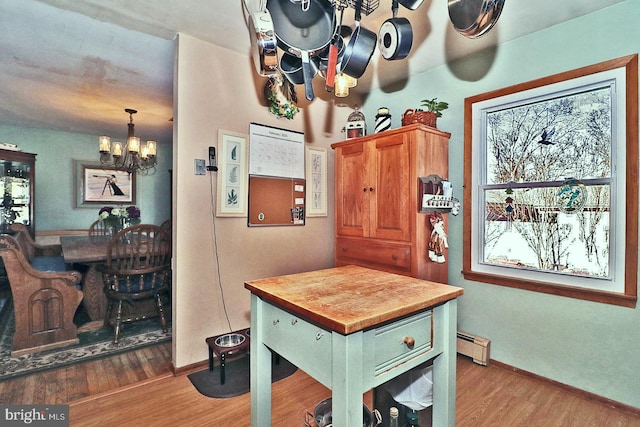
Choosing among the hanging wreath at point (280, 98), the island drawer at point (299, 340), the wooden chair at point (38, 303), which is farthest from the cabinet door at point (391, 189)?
the wooden chair at point (38, 303)

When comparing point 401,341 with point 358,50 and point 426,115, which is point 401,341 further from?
point 426,115

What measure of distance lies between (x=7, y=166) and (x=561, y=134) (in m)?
5.77

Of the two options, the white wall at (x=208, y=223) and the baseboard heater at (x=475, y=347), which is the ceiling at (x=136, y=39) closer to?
the white wall at (x=208, y=223)

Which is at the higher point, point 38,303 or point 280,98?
point 280,98

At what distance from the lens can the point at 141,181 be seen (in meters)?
5.62

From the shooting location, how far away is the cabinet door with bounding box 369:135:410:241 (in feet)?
7.63

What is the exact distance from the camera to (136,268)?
268 centimetres

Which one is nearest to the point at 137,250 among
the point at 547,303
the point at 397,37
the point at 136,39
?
the point at 136,39

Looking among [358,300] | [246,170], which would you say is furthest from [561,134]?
[246,170]

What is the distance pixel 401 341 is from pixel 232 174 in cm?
178

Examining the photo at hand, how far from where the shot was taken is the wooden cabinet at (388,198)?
2.28m

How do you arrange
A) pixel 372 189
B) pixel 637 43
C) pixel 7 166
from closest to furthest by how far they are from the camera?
pixel 637 43
pixel 372 189
pixel 7 166

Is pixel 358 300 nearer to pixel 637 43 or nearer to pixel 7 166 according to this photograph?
pixel 637 43

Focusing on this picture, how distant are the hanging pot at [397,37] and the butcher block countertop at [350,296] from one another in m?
1.02
